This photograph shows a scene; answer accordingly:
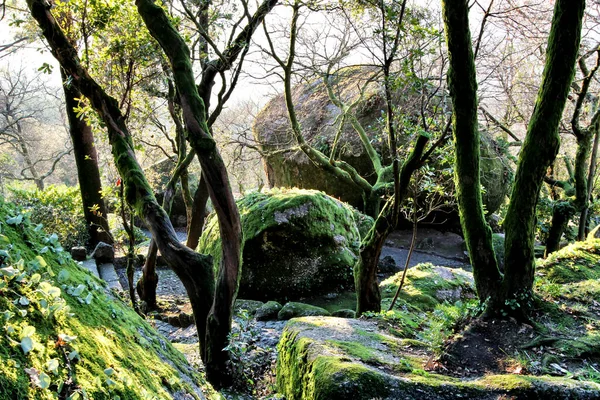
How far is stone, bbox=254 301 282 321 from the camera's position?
732cm

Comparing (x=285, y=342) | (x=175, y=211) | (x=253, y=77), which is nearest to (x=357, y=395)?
(x=285, y=342)

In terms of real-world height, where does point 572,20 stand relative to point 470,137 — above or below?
above

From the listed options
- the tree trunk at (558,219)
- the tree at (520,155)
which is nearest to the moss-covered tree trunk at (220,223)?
the tree at (520,155)

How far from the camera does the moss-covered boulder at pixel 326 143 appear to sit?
15969 millimetres

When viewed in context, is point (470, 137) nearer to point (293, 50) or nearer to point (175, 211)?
point (293, 50)

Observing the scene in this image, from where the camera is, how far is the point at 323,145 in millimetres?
16328

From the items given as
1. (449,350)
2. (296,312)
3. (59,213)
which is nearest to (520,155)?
(449,350)

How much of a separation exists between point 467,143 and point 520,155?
66 cm

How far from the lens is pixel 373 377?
306cm

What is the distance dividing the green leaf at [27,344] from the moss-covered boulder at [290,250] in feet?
25.0

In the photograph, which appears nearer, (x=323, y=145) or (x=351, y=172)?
(x=351, y=172)

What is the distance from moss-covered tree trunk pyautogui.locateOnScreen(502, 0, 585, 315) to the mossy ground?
0.41 meters

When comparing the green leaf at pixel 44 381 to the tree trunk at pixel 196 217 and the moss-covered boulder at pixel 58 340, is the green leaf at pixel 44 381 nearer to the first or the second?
the moss-covered boulder at pixel 58 340

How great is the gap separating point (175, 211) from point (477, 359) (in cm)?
1850
